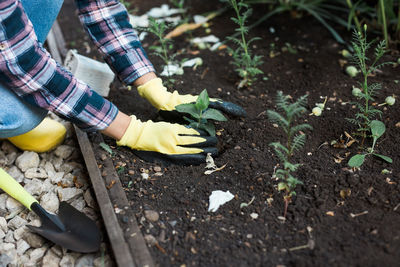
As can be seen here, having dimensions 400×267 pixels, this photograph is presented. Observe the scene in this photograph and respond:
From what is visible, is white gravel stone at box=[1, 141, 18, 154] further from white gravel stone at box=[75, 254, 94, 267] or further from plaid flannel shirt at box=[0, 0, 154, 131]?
white gravel stone at box=[75, 254, 94, 267]

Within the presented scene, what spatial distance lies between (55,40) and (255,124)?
1.64 meters

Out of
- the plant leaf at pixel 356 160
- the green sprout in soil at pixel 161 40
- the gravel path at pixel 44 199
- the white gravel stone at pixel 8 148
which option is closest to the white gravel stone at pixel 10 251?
the gravel path at pixel 44 199

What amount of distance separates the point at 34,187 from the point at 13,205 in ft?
0.38

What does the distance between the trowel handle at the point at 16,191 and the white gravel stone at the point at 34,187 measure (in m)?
0.11

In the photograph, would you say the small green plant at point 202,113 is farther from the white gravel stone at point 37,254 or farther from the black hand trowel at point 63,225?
the white gravel stone at point 37,254

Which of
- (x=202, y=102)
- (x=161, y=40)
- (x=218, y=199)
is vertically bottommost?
(x=218, y=199)

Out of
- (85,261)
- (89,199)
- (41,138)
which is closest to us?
(85,261)

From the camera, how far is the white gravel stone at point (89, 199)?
1.74m

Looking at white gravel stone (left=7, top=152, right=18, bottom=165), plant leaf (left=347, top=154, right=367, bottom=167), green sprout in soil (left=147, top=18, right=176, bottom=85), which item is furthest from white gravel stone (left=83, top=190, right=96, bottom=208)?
plant leaf (left=347, top=154, right=367, bottom=167)

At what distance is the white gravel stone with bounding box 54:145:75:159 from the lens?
202cm

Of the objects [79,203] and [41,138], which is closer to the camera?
[79,203]

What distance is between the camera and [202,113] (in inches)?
71.4

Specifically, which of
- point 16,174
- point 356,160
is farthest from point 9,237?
point 356,160

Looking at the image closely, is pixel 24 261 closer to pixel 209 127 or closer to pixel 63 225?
pixel 63 225
